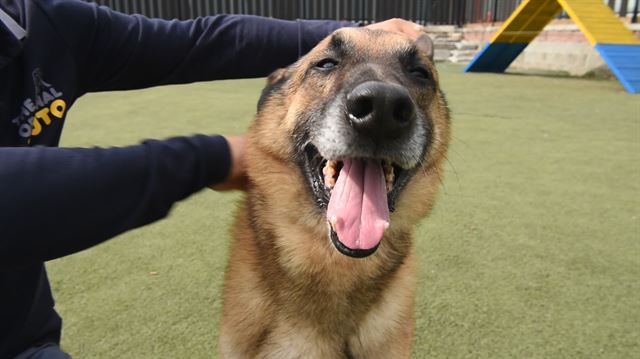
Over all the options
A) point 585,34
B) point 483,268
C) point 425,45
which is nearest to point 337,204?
point 425,45

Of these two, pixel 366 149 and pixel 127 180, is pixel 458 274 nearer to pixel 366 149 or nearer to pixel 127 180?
pixel 366 149

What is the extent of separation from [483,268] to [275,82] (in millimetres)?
1319

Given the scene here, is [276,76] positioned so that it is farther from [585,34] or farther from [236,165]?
[585,34]

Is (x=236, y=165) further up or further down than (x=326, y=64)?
further down

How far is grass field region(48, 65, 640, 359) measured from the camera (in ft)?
6.37

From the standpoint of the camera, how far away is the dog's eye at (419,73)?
1743mm

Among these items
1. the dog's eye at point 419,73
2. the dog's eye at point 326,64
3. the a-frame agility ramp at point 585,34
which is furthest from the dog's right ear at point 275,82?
the a-frame agility ramp at point 585,34

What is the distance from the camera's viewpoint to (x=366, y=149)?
136cm

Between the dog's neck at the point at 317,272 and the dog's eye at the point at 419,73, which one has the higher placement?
the dog's eye at the point at 419,73

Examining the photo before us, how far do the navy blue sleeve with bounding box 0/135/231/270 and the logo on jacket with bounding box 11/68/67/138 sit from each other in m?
0.56

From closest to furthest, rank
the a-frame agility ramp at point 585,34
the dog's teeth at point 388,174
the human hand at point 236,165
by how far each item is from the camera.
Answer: the human hand at point 236,165
the dog's teeth at point 388,174
the a-frame agility ramp at point 585,34

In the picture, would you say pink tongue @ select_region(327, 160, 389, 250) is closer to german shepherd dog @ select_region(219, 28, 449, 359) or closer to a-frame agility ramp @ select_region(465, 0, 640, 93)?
german shepherd dog @ select_region(219, 28, 449, 359)

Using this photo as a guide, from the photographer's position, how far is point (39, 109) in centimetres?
145

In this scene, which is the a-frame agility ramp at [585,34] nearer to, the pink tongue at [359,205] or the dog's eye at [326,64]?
the dog's eye at [326,64]
